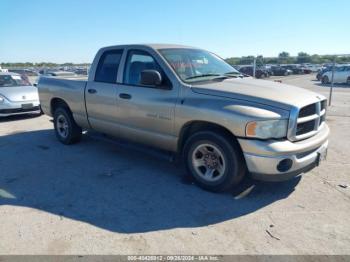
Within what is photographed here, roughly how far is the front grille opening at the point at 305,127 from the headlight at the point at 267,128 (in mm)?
292

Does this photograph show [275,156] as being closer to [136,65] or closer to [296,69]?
[136,65]

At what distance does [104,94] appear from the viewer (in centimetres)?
545

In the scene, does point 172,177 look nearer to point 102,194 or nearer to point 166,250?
point 102,194

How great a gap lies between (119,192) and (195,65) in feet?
7.25

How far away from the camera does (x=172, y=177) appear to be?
15.9ft

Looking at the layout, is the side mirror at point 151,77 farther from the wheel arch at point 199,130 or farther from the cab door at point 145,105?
the wheel arch at point 199,130

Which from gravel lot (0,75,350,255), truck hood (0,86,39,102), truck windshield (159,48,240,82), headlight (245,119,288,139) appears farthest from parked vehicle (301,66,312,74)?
headlight (245,119,288,139)

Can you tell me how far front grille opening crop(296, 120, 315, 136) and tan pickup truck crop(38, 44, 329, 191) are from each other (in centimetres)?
1

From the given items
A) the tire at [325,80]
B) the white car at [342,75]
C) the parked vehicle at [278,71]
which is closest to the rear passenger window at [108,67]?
the white car at [342,75]

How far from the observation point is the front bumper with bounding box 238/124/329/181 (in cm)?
363

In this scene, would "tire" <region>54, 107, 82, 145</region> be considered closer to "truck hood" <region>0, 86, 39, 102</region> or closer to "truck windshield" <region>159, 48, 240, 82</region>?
"truck windshield" <region>159, 48, 240, 82</region>

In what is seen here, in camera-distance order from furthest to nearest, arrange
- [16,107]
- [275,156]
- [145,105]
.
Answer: [16,107] < [145,105] < [275,156]

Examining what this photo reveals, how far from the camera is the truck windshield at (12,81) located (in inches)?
413

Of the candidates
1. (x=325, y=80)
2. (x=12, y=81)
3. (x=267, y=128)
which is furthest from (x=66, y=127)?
(x=325, y=80)
